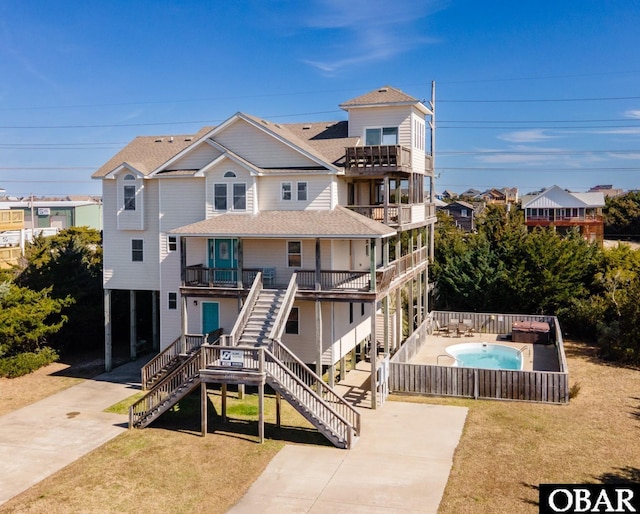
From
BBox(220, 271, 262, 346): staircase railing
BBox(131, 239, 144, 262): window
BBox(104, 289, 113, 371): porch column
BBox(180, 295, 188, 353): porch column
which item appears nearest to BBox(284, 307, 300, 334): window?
BBox(220, 271, 262, 346): staircase railing

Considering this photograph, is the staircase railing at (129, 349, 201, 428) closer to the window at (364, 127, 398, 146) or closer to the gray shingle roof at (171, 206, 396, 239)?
the gray shingle roof at (171, 206, 396, 239)

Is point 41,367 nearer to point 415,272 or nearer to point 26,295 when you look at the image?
point 26,295

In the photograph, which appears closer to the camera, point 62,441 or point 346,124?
point 62,441

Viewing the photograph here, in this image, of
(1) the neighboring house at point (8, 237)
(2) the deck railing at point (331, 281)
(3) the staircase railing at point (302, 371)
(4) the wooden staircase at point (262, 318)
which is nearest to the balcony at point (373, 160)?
(2) the deck railing at point (331, 281)

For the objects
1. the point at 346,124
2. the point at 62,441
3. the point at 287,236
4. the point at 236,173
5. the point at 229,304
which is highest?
the point at 346,124

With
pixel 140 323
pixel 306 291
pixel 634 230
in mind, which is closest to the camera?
pixel 306 291

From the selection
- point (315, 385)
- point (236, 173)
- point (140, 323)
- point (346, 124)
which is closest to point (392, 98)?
point (346, 124)
